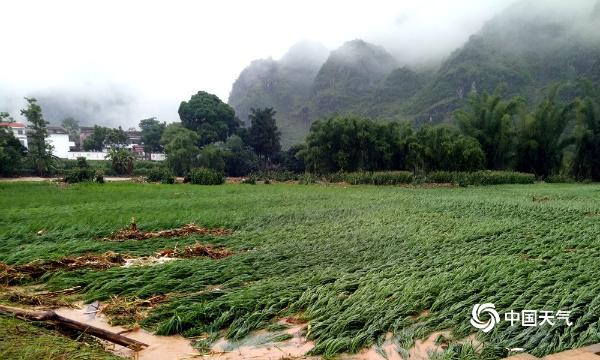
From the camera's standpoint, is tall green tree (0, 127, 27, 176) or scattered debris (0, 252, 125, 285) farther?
tall green tree (0, 127, 27, 176)

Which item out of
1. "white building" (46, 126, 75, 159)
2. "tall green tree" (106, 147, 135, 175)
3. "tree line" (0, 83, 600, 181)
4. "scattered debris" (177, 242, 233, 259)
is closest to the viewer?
"scattered debris" (177, 242, 233, 259)

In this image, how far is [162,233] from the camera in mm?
8500

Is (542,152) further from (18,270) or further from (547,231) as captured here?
(18,270)

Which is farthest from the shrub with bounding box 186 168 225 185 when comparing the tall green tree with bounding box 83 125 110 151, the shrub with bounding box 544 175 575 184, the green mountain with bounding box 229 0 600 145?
the green mountain with bounding box 229 0 600 145

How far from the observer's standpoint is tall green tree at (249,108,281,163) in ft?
144

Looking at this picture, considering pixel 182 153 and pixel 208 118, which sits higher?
pixel 208 118

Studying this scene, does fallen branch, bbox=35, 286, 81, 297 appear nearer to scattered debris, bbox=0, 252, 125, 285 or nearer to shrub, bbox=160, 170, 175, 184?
scattered debris, bbox=0, 252, 125, 285

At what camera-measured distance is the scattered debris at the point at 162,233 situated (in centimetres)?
819

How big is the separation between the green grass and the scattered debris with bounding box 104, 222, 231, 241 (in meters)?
4.52

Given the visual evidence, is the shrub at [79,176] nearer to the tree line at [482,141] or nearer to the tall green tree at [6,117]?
the tall green tree at [6,117]

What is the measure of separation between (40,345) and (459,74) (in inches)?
3142

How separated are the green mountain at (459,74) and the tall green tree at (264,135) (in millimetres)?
32603

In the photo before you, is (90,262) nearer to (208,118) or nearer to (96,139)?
(208,118)

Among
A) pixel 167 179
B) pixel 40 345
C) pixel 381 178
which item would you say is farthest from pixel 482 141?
pixel 40 345
